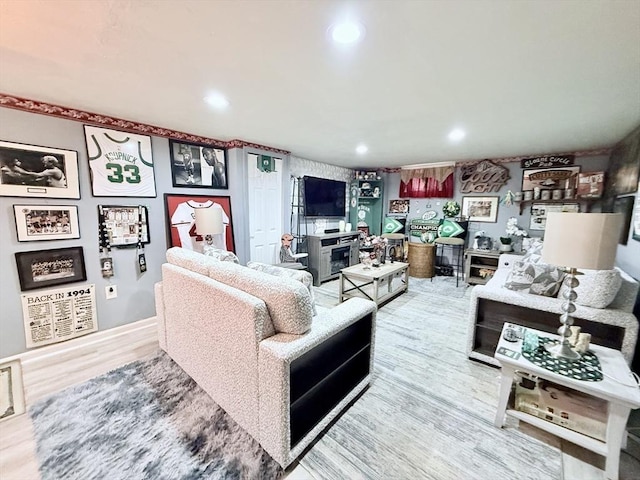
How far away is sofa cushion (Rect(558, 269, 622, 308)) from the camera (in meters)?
1.72

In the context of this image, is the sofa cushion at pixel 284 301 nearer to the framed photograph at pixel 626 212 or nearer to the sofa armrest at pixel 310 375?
the sofa armrest at pixel 310 375

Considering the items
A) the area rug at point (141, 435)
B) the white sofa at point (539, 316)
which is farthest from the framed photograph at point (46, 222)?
the white sofa at point (539, 316)

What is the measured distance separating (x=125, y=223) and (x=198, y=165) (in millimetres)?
1097

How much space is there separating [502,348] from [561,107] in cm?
209

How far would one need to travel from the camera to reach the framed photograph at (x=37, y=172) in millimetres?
2100

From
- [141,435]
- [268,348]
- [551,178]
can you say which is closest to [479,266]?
[551,178]

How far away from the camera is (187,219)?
3205 millimetres

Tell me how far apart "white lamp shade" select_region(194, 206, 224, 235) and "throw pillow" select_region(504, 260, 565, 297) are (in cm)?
306

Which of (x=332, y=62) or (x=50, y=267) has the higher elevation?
(x=332, y=62)

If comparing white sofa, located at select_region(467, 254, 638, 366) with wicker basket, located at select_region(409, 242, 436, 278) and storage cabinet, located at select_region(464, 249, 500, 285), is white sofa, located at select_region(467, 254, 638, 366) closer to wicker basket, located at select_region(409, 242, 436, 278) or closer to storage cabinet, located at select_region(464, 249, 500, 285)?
storage cabinet, located at select_region(464, 249, 500, 285)

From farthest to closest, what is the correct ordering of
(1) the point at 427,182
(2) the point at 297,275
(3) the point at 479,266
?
1. (1) the point at 427,182
2. (3) the point at 479,266
3. (2) the point at 297,275

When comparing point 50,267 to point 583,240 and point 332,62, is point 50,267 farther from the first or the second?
point 583,240

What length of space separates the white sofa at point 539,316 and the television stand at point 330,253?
2561 millimetres

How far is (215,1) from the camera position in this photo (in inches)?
41.8
